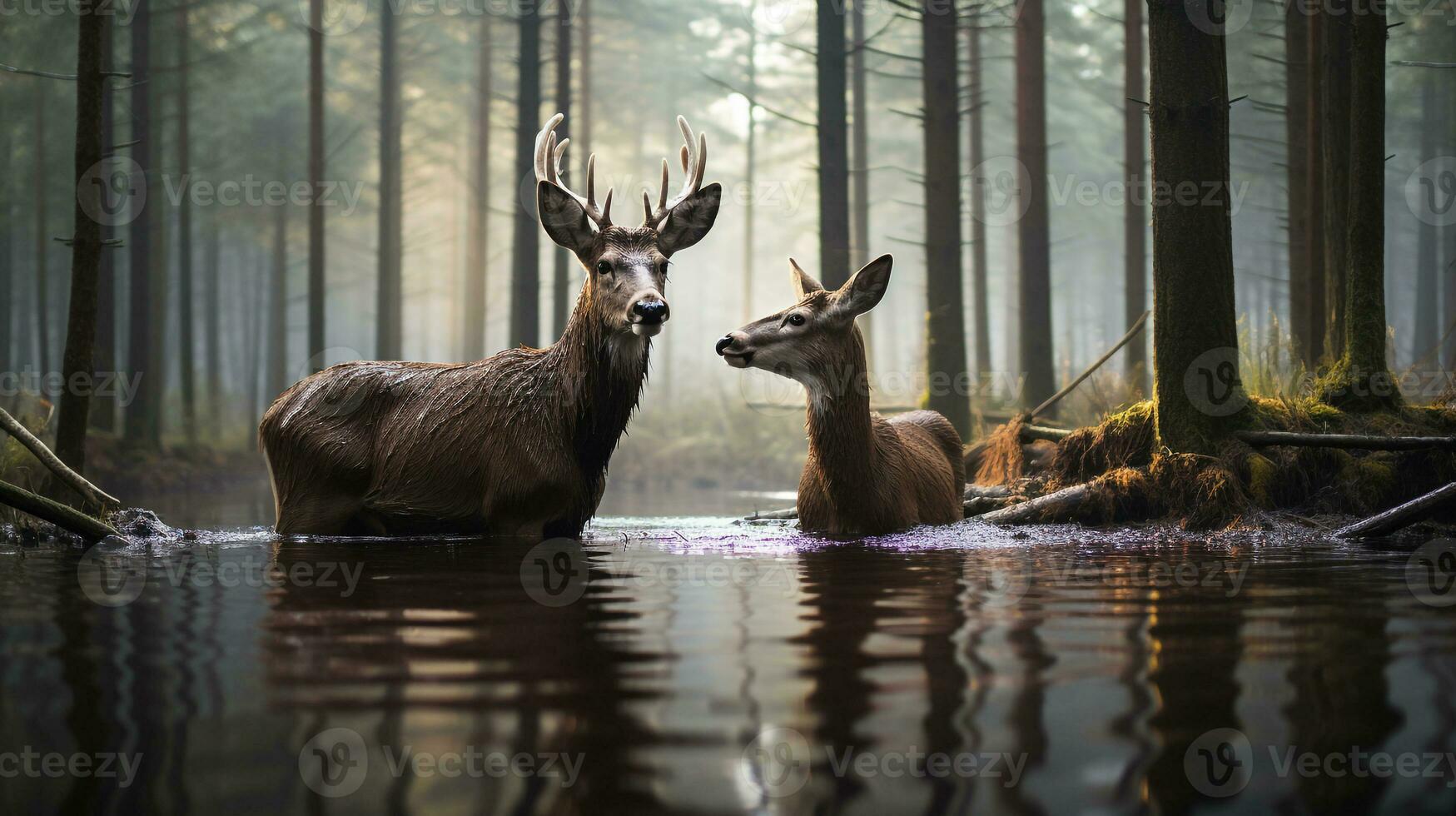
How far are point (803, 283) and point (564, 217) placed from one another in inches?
79.6

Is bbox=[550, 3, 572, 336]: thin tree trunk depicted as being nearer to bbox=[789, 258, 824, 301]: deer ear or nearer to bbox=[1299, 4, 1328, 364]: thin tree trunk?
bbox=[789, 258, 824, 301]: deer ear

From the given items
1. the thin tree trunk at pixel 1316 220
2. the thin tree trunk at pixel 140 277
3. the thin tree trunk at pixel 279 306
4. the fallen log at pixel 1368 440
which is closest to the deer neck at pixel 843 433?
the fallen log at pixel 1368 440

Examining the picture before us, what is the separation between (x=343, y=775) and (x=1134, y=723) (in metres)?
1.63

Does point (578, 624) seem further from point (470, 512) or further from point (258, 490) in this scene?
point (258, 490)

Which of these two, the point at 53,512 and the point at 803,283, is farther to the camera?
the point at 803,283

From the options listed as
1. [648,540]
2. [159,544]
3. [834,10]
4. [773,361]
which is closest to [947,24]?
[834,10]

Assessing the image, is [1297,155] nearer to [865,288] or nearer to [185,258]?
[865,288]

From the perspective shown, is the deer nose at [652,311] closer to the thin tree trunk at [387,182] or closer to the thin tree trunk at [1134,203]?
the thin tree trunk at [1134,203]

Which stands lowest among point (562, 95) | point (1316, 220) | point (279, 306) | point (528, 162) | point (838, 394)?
point (838, 394)

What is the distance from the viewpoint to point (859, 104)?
90.6ft

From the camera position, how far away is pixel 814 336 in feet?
25.7

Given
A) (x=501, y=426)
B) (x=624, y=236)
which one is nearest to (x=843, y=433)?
(x=624, y=236)

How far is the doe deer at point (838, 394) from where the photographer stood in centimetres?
767

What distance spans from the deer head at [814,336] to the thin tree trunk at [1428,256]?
109 ft
